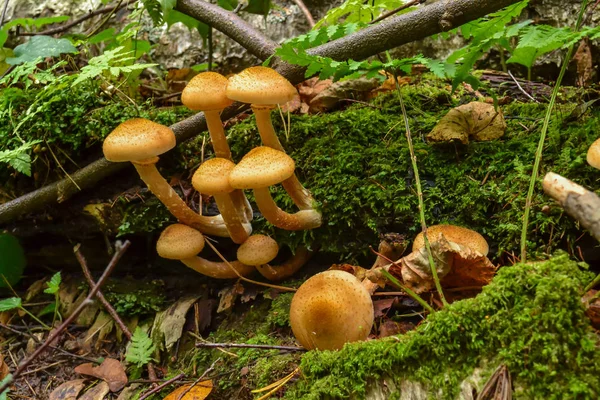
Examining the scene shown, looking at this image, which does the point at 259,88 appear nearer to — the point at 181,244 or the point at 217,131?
the point at 217,131

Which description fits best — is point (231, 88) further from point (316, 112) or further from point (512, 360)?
point (512, 360)

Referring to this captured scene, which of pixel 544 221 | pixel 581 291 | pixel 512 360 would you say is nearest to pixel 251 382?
pixel 512 360

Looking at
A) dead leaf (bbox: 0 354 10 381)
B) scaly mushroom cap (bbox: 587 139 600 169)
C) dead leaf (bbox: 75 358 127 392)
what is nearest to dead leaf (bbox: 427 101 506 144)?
scaly mushroom cap (bbox: 587 139 600 169)

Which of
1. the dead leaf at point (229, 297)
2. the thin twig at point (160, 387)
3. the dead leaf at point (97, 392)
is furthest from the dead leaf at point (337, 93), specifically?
the dead leaf at point (97, 392)

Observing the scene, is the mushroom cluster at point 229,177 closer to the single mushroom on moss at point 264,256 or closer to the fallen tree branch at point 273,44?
the single mushroom on moss at point 264,256

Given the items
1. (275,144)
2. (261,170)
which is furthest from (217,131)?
(261,170)

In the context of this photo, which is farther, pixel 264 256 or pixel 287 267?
pixel 287 267
